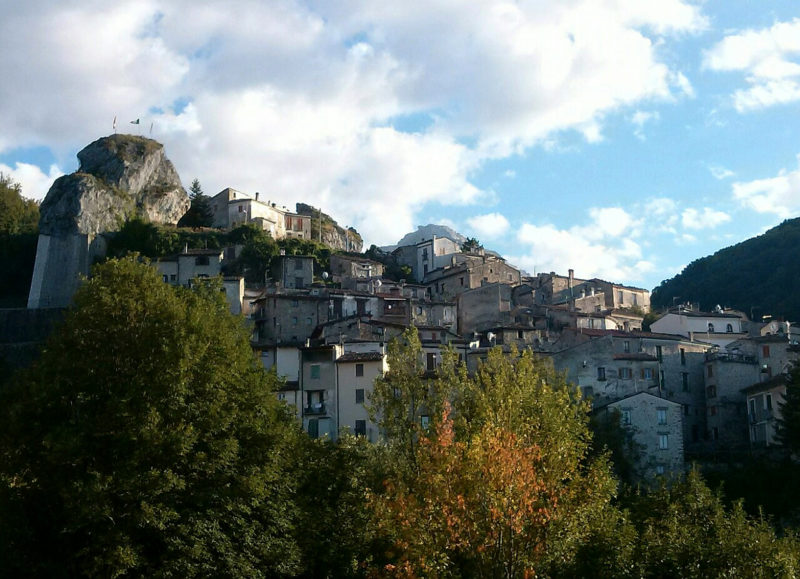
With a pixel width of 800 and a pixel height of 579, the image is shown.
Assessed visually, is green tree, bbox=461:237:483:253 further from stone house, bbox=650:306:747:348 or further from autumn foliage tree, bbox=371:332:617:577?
autumn foliage tree, bbox=371:332:617:577

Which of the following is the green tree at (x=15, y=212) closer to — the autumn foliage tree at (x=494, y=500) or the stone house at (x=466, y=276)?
the stone house at (x=466, y=276)

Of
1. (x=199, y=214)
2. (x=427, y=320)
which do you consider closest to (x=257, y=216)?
(x=199, y=214)

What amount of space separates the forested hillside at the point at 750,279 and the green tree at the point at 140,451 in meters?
72.0

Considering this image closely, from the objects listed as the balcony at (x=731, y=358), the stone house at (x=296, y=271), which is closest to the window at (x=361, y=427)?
the balcony at (x=731, y=358)

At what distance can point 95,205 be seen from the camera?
92750 mm

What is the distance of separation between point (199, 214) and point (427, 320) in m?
32.9

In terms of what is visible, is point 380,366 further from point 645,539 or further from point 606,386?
point 645,539

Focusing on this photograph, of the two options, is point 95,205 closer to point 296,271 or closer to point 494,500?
point 296,271

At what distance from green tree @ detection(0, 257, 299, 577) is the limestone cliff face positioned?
57.3 metres

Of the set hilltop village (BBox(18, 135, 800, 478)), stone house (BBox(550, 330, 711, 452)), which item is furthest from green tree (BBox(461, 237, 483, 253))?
stone house (BBox(550, 330, 711, 452))

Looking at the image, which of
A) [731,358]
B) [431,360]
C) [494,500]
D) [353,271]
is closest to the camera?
[494,500]

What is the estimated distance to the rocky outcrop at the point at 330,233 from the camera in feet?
342

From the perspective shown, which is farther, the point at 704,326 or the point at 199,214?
the point at 199,214

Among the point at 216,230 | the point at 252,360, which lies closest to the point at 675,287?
the point at 216,230
